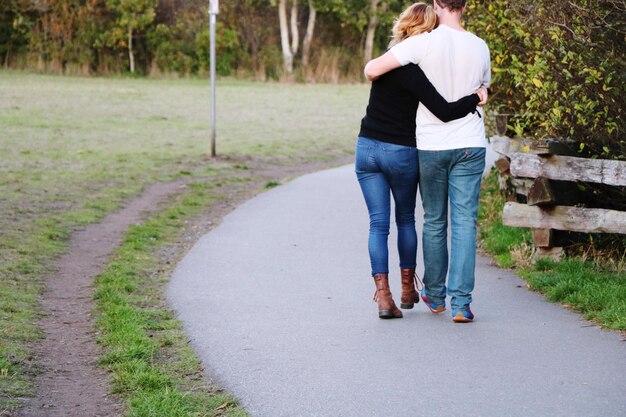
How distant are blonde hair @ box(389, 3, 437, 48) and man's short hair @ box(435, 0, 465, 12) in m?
0.07

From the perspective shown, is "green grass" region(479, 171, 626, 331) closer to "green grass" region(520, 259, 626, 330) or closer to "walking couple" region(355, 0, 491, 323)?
"green grass" region(520, 259, 626, 330)

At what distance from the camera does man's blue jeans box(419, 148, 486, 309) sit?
698 centimetres

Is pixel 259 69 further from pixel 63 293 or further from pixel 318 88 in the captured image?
pixel 63 293

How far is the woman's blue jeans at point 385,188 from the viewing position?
7059mm

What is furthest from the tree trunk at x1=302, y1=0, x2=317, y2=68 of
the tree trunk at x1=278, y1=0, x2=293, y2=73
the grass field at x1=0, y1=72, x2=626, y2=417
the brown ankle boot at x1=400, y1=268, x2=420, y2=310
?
the brown ankle boot at x1=400, y1=268, x2=420, y2=310

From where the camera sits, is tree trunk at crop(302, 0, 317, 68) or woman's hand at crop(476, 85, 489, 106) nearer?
woman's hand at crop(476, 85, 489, 106)

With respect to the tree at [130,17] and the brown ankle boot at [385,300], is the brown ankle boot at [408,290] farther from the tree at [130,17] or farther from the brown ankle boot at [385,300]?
the tree at [130,17]

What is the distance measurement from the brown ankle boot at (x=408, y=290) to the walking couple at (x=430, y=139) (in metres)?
0.15

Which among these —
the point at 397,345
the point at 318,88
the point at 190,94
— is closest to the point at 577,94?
the point at 397,345

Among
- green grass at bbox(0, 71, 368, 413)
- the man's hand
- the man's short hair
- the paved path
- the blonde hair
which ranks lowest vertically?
green grass at bbox(0, 71, 368, 413)

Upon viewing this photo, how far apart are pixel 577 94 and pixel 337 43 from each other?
155 ft

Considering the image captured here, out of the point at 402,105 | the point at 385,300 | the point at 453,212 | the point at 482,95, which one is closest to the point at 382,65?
the point at 402,105

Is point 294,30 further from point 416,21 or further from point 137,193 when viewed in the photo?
point 416,21

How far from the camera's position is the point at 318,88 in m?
45.5
